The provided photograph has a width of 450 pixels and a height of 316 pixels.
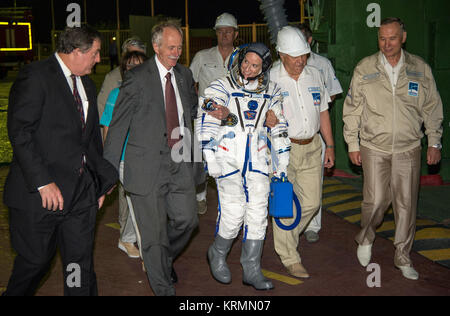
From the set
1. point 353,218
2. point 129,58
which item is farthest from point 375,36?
point 129,58

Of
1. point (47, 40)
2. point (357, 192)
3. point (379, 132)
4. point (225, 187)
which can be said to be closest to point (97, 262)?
point (225, 187)

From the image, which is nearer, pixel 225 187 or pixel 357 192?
pixel 225 187

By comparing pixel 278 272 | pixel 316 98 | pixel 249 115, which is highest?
pixel 316 98

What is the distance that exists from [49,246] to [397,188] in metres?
3.46

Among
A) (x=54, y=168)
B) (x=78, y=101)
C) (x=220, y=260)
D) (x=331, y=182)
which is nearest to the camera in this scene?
(x=54, y=168)

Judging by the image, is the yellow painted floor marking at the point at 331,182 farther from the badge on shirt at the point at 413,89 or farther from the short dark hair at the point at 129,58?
the short dark hair at the point at 129,58

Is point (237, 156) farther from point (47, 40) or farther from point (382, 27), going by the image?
point (47, 40)

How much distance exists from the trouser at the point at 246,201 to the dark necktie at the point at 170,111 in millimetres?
673

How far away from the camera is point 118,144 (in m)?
5.17

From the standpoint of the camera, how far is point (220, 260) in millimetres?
5953

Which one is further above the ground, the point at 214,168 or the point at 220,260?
the point at 214,168

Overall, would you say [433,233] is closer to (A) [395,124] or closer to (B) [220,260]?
(A) [395,124]

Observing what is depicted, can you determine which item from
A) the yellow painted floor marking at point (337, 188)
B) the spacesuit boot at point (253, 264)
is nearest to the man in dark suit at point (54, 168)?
the spacesuit boot at point (253, 264)
